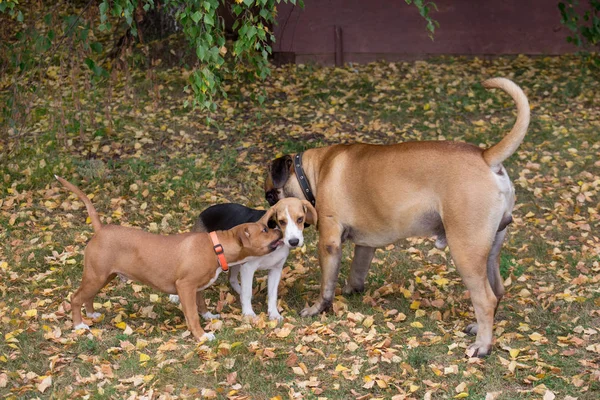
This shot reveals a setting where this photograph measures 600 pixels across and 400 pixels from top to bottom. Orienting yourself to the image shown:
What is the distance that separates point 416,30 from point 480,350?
9.20 meters

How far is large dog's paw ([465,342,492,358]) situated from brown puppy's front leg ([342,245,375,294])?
4.77 ft

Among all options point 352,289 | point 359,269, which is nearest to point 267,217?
point 359,269

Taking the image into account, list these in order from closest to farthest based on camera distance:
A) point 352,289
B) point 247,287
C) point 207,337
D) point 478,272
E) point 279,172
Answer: point 478,272
point 207,337
point 247,287
point 279,172
point 352,289

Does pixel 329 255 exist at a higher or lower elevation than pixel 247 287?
higher

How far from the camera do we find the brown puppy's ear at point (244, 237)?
620 centimetres

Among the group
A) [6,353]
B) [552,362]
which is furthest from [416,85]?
[6,353]

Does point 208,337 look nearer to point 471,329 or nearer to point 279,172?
point 279,172

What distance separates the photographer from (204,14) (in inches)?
257

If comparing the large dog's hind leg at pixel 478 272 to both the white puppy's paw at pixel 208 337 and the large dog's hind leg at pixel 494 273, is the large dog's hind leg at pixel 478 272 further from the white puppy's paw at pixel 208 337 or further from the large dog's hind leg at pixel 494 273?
the white puppy's paw at pixel 208 337

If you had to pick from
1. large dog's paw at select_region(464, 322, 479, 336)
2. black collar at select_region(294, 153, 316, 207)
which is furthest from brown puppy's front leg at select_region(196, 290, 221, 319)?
large dog's paw at select_region(464, 322, 479, 336)

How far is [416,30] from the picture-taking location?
1423 centimetres

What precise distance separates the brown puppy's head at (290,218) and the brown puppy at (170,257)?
93 mm

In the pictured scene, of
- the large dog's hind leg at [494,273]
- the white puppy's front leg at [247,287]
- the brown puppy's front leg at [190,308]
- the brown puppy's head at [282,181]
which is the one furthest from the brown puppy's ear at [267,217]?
the large dog's hind leg at [494,273]

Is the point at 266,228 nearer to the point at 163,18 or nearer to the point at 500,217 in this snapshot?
the point at 500,217
